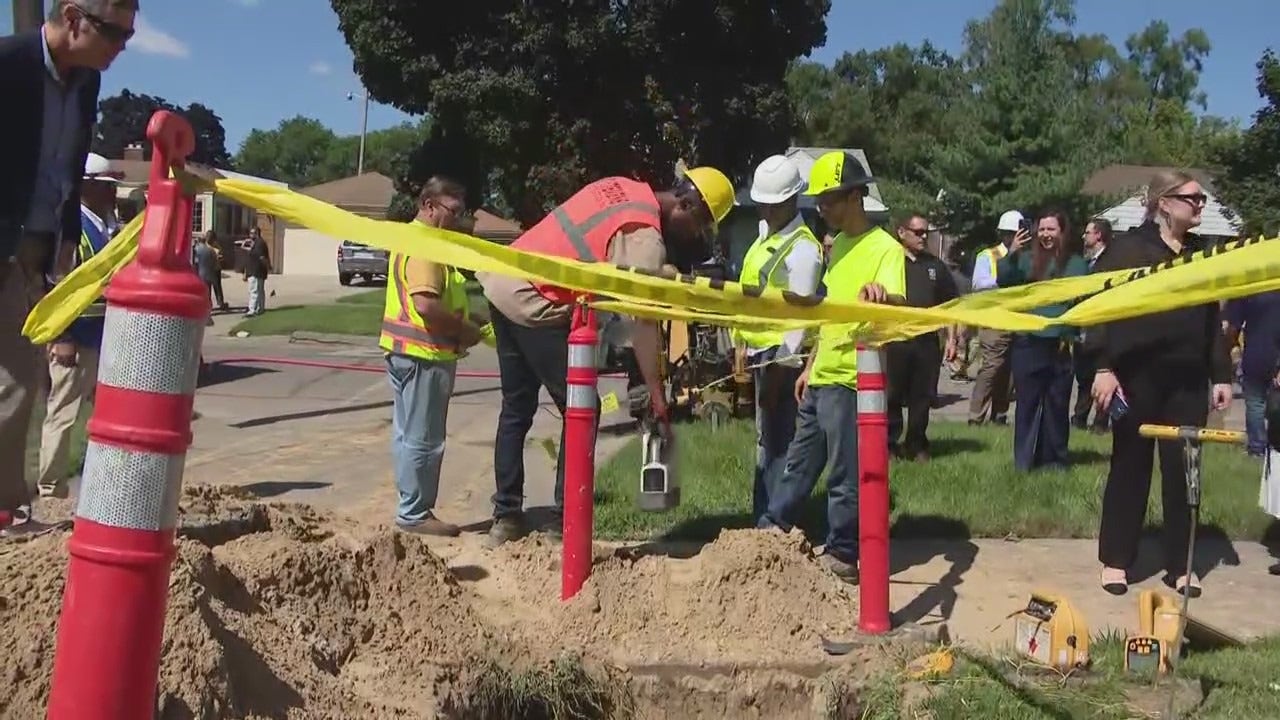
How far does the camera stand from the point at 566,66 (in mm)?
30016

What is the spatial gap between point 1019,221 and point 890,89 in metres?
75.2

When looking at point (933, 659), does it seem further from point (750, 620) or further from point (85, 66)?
point (85, 66)

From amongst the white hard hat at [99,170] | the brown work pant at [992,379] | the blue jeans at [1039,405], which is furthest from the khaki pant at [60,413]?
the brown work pant at [992,379]

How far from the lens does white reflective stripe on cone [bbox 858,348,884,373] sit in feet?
15.9

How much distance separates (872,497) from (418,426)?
2.60m

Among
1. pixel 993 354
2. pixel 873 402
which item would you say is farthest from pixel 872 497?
pixel 993 354

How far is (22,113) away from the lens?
4191mm

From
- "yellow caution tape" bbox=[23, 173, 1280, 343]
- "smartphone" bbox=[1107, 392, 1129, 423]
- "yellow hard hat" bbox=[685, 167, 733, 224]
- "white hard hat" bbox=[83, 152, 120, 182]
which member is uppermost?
"white hard hat" bbox=[83, 152, 120, 182]

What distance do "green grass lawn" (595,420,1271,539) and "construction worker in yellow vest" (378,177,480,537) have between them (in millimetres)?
973

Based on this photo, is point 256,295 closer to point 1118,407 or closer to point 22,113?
point 22,113

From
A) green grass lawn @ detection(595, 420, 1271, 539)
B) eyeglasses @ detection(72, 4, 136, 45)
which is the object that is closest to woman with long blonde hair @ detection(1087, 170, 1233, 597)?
green grass lawn @ detection(595, 420, 1271, 539)

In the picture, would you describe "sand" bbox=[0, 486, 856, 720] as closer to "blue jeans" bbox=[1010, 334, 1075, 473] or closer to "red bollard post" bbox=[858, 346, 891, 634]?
"red bollard post" bbox=[858, 346, 891, 634]

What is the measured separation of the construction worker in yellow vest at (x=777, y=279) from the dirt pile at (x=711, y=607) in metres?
1.28

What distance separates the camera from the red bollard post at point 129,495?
230 centimetres
